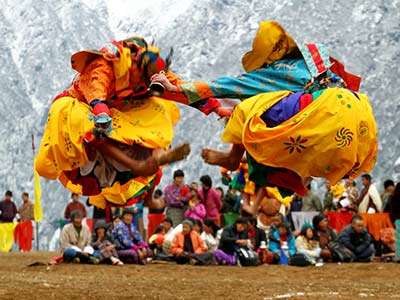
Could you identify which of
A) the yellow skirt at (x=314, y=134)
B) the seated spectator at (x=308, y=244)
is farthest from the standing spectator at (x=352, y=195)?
the yellow skirt at (x=314, y=134)

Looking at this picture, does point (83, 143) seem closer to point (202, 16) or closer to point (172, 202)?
point (172, 202)

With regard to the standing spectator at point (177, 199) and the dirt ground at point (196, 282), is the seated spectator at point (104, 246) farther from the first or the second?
the standing spectator at point (177, 199)

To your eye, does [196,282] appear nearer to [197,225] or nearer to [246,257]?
[246,257]

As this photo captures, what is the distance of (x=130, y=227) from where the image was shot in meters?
14.7

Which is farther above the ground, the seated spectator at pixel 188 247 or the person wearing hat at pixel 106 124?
the person wearing hat at pixel 106 124

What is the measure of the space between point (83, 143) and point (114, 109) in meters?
0.51

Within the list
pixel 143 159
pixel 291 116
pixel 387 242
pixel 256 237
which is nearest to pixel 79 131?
pixel 143 159

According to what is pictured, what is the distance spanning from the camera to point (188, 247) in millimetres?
14586

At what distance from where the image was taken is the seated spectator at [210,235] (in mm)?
14883

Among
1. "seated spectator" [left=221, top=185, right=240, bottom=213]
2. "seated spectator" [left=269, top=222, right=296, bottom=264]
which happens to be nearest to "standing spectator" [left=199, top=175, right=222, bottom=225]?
"seated spectator" [left=221, top=185, right=240, bottom=213]

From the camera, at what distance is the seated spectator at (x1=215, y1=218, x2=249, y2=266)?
46.3ft

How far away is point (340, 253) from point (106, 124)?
717cm

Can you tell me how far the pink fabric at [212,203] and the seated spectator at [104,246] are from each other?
1.90 metres

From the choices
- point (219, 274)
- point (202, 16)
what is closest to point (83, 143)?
point (219, 274)
